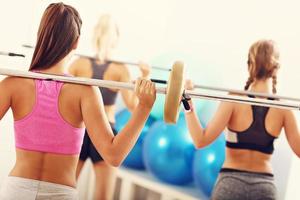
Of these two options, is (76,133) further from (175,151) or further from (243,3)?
(243,3)

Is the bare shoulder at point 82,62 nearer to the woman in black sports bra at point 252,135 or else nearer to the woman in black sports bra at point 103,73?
the woman in black sports bra at point 103,73

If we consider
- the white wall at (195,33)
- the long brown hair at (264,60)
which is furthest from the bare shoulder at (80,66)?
the long brown hair at (264,60)

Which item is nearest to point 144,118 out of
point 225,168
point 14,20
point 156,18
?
point 225,168

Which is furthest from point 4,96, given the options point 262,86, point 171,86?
point 262,86

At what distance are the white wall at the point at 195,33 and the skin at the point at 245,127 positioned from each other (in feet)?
2.93

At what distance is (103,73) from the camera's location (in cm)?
270

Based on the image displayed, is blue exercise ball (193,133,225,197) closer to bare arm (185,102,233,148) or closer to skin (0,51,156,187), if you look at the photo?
bare arm (185,102,233,148)

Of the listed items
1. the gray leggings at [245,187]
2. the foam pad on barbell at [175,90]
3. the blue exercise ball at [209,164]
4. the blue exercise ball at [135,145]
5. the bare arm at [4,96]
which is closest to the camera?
the foam pad on barbell at [175,90]

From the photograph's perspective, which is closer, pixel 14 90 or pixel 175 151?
pixel 14 90

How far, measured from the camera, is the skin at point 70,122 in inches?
51.8

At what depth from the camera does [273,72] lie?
78.5 inches

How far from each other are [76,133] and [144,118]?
25 cm

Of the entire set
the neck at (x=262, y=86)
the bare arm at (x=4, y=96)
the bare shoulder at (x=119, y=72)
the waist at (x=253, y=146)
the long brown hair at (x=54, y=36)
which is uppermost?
the long brown hair at (x=54, y=36)

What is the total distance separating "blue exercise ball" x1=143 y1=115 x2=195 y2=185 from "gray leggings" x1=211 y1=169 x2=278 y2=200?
82 cm
